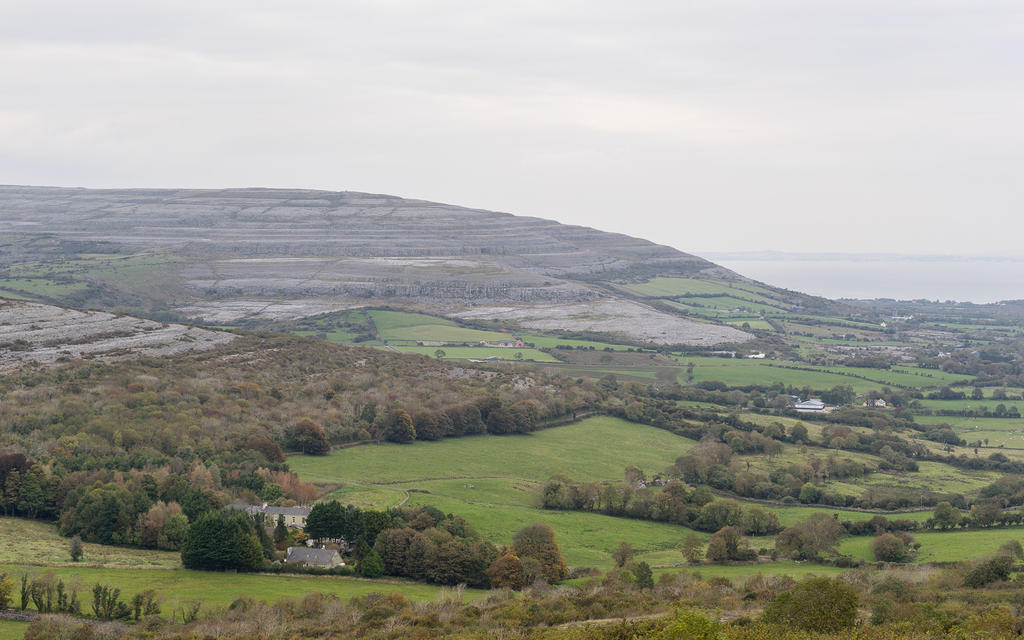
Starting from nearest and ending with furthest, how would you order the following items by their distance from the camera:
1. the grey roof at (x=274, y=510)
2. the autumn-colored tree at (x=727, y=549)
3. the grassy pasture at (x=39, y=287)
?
1. the autumn-colored tree at (x=727, y=549)
2. the grey roof at (x=274, y=510)
3. the grassy pasture at (x=39, y=287)

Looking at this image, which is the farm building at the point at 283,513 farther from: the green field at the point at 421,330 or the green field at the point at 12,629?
the green field at the point at 421,330

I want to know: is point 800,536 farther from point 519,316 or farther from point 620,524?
point 519,316

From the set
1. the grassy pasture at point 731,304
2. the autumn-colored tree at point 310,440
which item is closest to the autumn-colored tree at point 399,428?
the autumn-colored tree at point 310,440

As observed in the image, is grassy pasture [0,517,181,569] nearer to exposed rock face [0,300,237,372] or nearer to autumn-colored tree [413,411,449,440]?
autumn-colored tree [413,411,449,440]

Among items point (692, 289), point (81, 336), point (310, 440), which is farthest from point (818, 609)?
point (692, 289)

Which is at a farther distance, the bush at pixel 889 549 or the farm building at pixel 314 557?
the bush at pixel 889 549

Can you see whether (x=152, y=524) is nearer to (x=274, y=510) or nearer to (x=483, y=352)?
(x=274, y=510)
